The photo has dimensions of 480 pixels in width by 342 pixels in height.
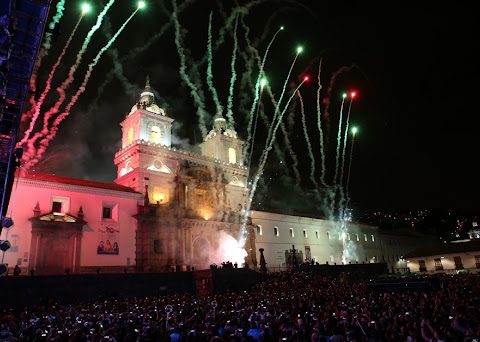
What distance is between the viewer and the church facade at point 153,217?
106ft

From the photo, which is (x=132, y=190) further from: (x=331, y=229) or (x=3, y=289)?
(x=331, y=229)

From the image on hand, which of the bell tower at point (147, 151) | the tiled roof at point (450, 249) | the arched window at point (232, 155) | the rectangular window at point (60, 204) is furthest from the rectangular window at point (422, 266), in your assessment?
the rectangular window at point (60, 204)

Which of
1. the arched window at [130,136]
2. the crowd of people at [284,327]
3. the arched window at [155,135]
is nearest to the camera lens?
the crowd of people at [284,327]

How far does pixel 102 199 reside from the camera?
36812 mm

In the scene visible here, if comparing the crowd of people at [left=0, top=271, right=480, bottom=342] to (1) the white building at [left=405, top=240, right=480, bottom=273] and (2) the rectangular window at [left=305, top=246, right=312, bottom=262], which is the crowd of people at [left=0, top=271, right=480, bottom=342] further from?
(1) the white building at [left=405, top=240, right=480, bottom=273]

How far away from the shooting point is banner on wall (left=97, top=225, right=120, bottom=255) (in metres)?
35.2

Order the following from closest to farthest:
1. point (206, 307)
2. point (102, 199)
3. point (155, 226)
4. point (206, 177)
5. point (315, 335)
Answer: point (315, 335) < point (206, 307) < point (102, 199) < point (155, 226) < point (206, 177)

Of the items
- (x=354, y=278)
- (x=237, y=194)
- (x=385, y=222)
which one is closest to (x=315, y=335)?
(x=354, y=278)

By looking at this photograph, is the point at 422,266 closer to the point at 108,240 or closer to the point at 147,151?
the point at 147,151

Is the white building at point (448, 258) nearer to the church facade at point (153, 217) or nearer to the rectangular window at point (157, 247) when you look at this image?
the church facade at point (153, 217)

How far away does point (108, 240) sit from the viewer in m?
35.9

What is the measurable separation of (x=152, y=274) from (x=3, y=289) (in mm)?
10865

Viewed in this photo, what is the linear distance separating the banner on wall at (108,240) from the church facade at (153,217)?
99mm

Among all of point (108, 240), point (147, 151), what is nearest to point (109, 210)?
point (108, 240)
